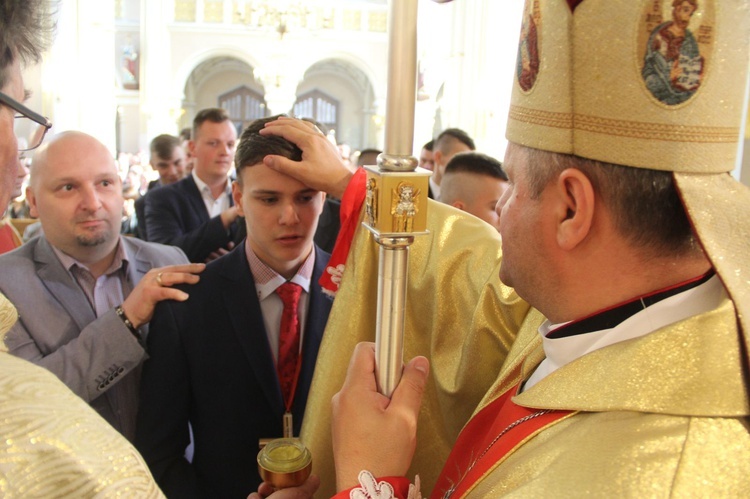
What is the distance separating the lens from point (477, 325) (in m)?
1.41

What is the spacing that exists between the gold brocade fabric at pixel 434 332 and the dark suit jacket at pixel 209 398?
0.33m

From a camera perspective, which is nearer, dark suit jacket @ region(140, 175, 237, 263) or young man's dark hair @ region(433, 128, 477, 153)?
dark suit jacket @ region(140, 175, 237, 263)

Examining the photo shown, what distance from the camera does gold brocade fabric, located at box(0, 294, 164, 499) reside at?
571mm

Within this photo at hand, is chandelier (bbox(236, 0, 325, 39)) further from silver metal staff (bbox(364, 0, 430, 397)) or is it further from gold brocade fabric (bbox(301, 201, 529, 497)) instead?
silver metal staff (bbox(364, 0, 430, 397))

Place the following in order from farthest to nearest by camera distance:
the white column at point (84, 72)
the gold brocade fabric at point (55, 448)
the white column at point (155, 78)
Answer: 1. the white column at point (155, 78)
2. the white column at point (84, 72)
3. the gold brocade fabric at point (55, 448)

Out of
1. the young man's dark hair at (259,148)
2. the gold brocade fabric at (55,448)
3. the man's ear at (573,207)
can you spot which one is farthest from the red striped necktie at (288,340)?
the gold brocade fabric at (55,448)

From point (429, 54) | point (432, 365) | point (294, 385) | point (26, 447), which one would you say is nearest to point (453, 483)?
point (432, 365)

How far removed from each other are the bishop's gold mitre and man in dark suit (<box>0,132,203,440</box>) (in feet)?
4.04

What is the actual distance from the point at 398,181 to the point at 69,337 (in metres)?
1.37

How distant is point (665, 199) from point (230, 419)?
1.27m

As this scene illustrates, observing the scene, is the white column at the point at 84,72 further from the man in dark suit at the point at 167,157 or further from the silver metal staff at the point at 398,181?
the silver metal staff at the point at 398,181

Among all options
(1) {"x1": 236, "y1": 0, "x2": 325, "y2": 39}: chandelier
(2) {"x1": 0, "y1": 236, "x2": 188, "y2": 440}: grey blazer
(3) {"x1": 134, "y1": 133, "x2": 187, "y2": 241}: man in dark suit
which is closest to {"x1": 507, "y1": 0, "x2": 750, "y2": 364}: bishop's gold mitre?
(2) {"x1": 0, "y1": 236, "x2": 188, "y2": 440}: grey blazer

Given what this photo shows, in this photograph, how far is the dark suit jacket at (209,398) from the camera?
172cm

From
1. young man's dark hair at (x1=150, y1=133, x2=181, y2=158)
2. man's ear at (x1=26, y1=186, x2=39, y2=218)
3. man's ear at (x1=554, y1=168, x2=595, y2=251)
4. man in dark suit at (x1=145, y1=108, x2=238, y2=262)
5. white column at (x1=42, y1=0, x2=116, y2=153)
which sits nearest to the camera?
man's ear at (x1=554, y1=168, x2=595, y2=251)
